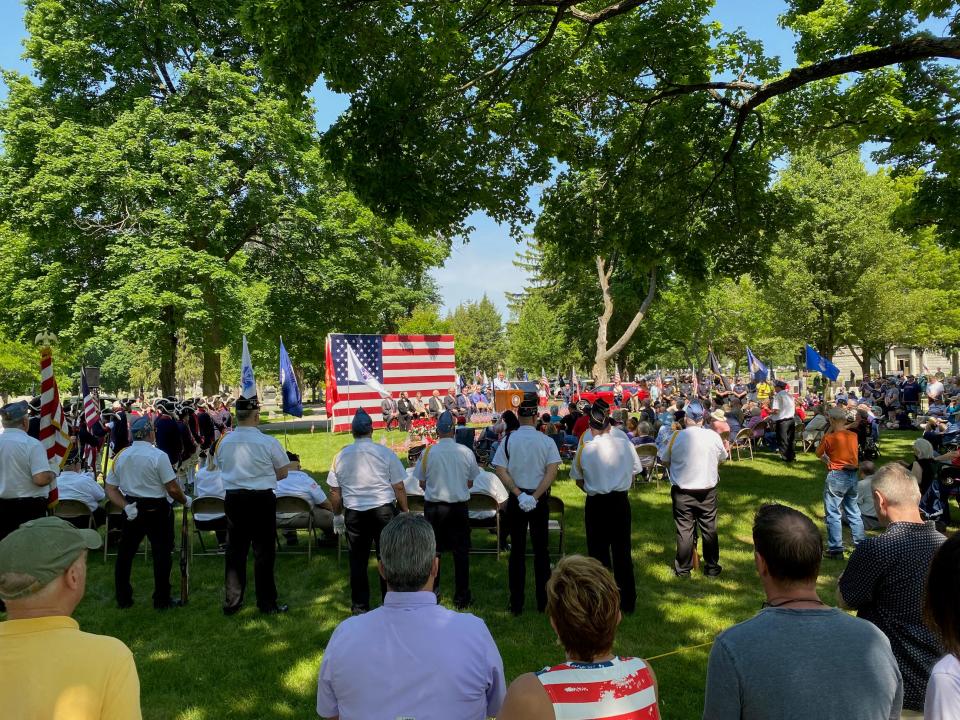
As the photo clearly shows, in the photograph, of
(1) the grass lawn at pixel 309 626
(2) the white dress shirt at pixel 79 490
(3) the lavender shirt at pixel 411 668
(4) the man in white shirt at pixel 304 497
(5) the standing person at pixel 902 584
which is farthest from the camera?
(2) the white dress shirt at pixel 79 490

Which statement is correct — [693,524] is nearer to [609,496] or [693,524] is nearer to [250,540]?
[609,496]

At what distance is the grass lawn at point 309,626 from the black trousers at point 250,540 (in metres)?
0.23

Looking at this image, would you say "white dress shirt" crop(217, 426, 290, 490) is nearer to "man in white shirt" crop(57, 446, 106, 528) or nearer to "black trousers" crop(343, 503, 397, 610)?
"black trousers" crop(343, 503, 397, 610)

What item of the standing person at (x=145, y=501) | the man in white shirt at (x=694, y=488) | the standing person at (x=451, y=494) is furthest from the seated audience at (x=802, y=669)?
the standing person at (x=145, y=501)

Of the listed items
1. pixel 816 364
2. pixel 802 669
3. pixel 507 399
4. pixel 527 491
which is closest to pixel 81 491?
pixel 527 491

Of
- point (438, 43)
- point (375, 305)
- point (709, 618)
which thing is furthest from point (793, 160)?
point (709, 618)

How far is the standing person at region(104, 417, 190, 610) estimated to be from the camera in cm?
703

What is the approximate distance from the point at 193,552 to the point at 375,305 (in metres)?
21.8

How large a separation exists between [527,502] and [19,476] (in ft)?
16.6

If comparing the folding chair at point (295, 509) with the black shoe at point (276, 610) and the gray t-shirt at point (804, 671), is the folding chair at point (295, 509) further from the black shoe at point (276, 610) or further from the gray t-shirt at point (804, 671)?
the gray t-shirt at point (804, 671)

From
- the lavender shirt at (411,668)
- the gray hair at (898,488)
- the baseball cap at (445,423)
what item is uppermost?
the baseball cap at (445,423)

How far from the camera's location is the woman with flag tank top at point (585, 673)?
7.32 feet

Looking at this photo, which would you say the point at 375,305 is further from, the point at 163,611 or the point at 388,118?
the point at 163,611

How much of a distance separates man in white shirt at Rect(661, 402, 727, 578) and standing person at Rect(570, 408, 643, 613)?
107cm
